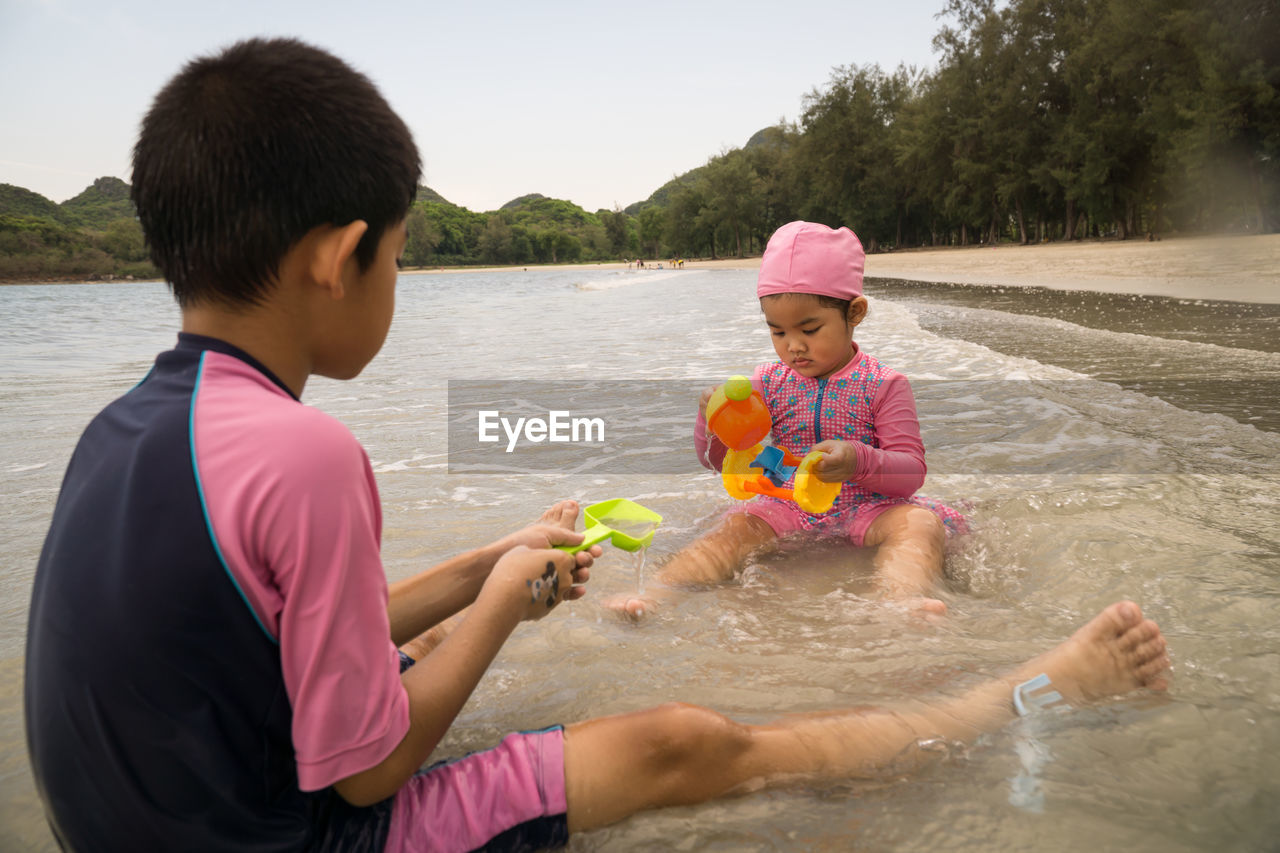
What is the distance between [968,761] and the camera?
5.83 feet

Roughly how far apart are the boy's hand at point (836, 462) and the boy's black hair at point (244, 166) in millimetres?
1961

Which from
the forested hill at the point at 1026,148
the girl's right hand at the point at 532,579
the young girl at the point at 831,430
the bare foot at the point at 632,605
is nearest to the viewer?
the girl's right hand at the point at 532,579

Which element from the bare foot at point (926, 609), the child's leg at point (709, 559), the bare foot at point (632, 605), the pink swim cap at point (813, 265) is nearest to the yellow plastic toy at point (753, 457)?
the child's leg at point (709, 559)

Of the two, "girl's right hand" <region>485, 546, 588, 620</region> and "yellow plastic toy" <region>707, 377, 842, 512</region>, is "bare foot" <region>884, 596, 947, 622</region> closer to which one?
"yellow plastic toy" <region>707, 377, 842, 512</region>

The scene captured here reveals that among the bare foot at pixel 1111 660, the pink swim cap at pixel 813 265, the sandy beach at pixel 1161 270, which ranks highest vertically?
the sandy beach at pixel 1161 270

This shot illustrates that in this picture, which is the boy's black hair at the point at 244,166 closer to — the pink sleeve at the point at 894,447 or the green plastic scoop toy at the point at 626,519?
the green plastic scoop toy at the point at 626,519

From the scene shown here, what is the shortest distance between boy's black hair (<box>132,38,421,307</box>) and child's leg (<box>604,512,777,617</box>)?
1722 millimetres

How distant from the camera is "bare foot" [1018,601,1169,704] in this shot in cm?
196

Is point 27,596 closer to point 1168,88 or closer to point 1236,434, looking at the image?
point 1236,434

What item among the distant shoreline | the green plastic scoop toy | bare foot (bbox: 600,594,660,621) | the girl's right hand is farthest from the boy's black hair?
the distant shoreline

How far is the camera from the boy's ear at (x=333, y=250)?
1250 millimetres

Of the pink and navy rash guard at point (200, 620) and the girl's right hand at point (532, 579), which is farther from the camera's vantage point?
the girl's right hand at point (532, 579)

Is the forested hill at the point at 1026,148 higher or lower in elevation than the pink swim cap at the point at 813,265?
higher

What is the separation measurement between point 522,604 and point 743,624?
1297 millimetres
